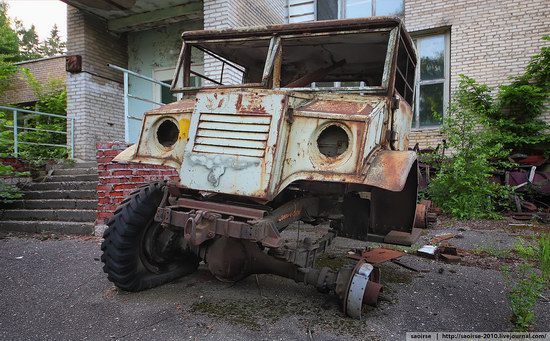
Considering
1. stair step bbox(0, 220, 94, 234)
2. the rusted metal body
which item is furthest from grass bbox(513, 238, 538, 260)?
stair step bbox(0, 220, 94, 234)

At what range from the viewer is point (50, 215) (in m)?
6.20

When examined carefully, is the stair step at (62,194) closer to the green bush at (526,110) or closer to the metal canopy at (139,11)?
the metal canopy at (139,11)

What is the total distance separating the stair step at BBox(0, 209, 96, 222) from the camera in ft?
19.3

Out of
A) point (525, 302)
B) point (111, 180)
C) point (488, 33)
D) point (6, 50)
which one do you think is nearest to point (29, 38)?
point (6, 50)

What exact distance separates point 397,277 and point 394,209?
649 millimetres

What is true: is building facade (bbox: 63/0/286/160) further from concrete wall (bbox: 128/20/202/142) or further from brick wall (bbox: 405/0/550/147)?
brick wall (bbox: 405/0/550/147)

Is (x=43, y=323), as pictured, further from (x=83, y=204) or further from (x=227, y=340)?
(x=83, y=204)

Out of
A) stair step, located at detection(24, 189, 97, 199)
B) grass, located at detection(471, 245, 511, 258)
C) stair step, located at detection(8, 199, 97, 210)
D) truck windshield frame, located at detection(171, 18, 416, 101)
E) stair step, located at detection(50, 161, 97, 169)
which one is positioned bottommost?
grass, located at detection(471, 245, 511, 258)

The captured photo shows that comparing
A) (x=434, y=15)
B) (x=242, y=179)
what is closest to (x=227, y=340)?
(x=242, y=179)

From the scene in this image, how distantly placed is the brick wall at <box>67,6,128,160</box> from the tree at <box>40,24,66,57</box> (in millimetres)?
30038

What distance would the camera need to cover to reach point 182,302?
9.61 feet

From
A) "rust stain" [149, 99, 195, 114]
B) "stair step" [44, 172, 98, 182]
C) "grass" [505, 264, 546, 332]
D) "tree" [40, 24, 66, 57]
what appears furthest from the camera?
"tree" [40, 24, 66, 57]

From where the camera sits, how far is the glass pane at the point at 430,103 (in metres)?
8.84

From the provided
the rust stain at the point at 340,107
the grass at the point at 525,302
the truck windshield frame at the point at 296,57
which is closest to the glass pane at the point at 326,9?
the truck windshield frame at the point at 296,57
